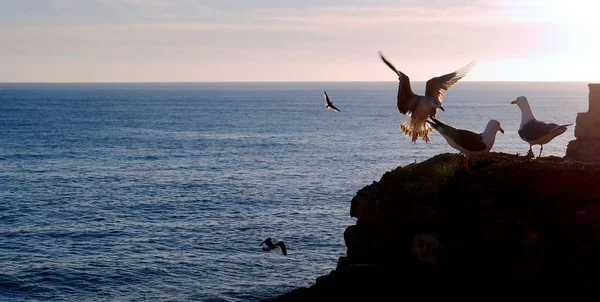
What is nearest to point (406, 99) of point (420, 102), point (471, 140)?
point (420, 102)

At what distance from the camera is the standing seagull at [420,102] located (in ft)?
82.4

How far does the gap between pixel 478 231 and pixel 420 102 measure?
18.9ft

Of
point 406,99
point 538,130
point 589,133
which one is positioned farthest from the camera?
point 589,133

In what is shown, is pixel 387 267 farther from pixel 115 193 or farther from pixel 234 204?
A: pixel 115 193

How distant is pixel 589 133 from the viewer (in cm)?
3612

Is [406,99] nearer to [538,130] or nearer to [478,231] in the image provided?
[538,130]

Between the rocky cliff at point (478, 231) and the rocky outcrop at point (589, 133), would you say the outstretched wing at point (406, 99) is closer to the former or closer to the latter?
the rocky cliff at point (478, 231)

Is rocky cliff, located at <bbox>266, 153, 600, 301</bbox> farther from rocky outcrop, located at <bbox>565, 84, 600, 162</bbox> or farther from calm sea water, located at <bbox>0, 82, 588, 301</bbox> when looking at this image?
calm sea water, located at <bbox>0, 82, 588, 301</bbox>

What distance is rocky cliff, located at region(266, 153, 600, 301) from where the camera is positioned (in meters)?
20.6

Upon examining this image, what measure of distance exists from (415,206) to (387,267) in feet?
7.26

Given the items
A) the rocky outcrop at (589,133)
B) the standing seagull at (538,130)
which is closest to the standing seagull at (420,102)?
the standing seagull at (538,130)

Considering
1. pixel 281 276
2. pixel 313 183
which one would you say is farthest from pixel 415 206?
pixel 313 183

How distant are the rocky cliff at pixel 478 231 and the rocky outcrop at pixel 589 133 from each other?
12.4m

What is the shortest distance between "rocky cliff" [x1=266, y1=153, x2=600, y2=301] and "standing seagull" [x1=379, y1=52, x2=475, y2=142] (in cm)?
168
